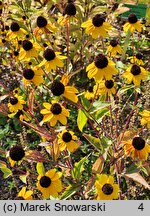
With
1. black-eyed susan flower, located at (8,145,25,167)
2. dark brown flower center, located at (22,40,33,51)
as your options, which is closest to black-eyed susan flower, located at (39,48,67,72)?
dark brown flower center, located at (22,40,33,51)

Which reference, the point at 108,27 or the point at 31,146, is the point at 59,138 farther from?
the point at 31,146

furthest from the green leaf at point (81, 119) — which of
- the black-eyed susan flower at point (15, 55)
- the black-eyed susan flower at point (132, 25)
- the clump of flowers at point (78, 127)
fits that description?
the black-eyed susan flower at point (15, 55)

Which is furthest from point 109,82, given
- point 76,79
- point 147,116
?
point 76,79

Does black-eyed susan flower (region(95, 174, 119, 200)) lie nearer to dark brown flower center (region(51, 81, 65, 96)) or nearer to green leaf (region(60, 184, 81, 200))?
green leaf (region(60, 184, 81, 200))

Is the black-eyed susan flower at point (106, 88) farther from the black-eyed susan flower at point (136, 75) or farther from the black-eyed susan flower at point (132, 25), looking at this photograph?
the black-eyed susan flower at point (132, 25)

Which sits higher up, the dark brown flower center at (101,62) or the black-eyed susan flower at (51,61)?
the black-eyed susan flower at (51,61)
